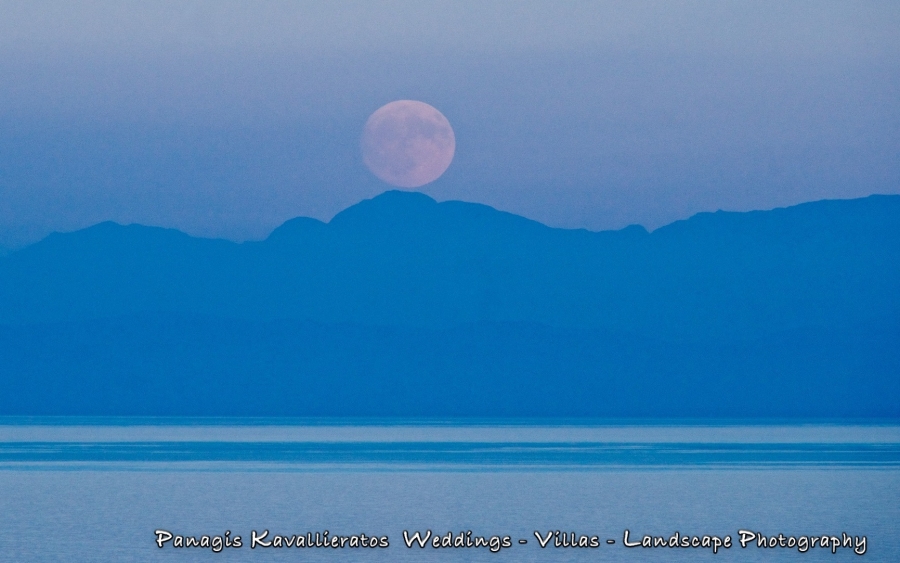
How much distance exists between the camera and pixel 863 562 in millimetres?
28531

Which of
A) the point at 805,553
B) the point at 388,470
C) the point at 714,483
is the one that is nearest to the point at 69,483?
the point at 388,470

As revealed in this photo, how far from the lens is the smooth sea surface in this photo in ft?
98.4

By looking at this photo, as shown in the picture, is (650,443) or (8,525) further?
(650,443)

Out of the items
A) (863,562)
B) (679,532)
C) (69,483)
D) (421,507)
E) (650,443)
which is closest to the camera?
(863,562)

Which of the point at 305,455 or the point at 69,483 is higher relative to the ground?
the point at 305,455

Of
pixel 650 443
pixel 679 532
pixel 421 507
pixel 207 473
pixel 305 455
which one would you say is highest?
pixel 650 443

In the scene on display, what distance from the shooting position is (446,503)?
40156 mm

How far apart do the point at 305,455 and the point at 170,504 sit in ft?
97.1

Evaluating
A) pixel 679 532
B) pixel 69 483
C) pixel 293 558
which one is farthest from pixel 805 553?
pixel 69 483

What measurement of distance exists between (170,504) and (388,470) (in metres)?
16.6

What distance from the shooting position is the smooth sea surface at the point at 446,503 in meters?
30.0

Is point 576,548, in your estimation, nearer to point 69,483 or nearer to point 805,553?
point 805,553

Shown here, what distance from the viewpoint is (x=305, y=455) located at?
69.6 meters

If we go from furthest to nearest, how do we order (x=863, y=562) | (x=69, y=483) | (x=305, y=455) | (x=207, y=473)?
(x=305, y=455) → (x=207, y=473) → (x=69, y=483) → (x=863, y=562)
